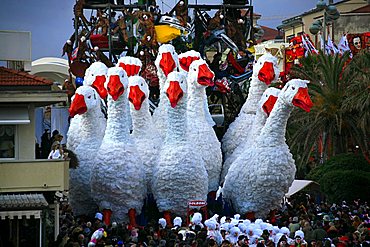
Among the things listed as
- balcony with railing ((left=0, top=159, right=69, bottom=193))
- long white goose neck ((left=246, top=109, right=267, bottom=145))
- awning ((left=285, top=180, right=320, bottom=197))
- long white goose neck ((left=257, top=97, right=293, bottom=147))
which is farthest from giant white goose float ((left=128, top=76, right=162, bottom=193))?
awning ((left=285, top=180, right=320, bottom=197))

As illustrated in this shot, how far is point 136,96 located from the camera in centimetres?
2270

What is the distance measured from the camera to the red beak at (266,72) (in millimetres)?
24719

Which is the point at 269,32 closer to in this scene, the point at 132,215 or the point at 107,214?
the point at 132,215

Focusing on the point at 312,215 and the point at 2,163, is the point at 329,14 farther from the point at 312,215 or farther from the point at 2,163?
the point at 2,163

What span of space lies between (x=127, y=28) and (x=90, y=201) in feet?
20.7

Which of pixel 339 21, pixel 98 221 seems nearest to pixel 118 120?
pixel 98 221

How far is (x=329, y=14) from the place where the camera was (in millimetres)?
33750

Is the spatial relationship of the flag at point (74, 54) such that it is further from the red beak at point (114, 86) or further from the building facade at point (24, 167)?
the building facade at point (24, 167)

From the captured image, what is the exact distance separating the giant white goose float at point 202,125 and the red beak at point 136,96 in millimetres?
1536

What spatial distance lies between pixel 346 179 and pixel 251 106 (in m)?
4.07

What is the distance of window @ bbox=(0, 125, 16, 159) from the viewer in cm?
1972

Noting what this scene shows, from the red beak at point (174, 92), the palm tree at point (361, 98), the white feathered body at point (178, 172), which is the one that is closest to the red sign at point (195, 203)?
the white feathered body at point (178, 172)

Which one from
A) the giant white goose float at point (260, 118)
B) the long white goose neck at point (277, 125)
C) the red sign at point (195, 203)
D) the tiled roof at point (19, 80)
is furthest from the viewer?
the giant white goose float at point (260, 118)

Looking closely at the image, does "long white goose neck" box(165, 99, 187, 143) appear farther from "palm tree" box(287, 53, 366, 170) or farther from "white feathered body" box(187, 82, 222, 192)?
"palm tree" box(287, 53, 366, 170)
